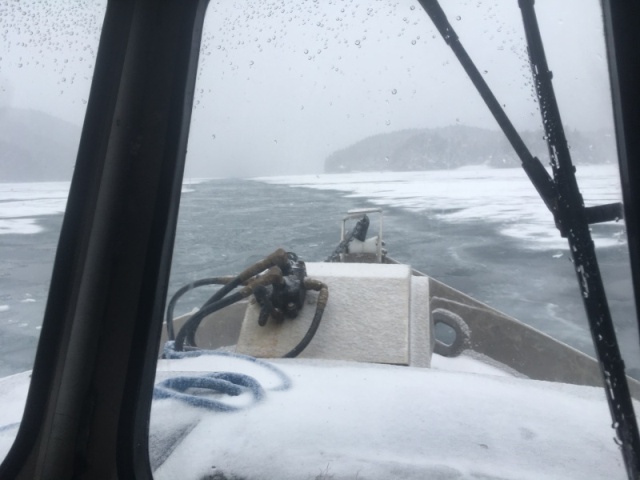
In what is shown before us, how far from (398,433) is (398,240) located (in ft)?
22.9

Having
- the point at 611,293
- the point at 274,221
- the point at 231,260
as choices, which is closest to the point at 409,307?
the point at 611,293

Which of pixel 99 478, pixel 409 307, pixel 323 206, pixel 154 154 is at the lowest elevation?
pixel 99 478

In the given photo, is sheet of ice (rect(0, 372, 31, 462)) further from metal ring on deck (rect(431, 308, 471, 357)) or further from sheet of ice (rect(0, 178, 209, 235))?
metal ring on deck (rect(431, 308, 471, 357))

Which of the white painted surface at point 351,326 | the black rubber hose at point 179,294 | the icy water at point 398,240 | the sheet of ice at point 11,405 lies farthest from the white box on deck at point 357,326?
the sheet of ice at point 11,405

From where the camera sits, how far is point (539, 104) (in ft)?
2.55

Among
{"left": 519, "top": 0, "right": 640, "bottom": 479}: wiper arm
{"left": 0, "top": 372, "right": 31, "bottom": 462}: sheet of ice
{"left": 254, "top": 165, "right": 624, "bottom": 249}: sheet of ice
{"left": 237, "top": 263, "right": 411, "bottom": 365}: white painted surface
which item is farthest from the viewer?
{"left": 254, "top": 165, "right": 624, "bottom": 249}: sheet of ice

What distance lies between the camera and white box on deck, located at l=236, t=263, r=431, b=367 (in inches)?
72.2

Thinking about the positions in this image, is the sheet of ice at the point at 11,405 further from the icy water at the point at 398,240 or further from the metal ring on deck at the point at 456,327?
the metal ring on deck at the point at 456,327

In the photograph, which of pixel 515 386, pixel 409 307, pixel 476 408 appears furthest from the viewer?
pixel 409 307

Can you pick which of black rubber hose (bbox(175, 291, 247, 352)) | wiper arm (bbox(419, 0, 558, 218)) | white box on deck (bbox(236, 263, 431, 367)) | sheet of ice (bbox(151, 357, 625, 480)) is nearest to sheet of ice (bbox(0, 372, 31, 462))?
sheet of ice (bbox(151, 357, 625, 480))

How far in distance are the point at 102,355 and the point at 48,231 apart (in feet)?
0.92

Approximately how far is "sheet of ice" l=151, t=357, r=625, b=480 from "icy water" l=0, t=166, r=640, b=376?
23 centimetres

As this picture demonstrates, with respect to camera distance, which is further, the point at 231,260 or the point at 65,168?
the point at 231,260

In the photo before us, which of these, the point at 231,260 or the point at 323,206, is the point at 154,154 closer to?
the point at 231,260
